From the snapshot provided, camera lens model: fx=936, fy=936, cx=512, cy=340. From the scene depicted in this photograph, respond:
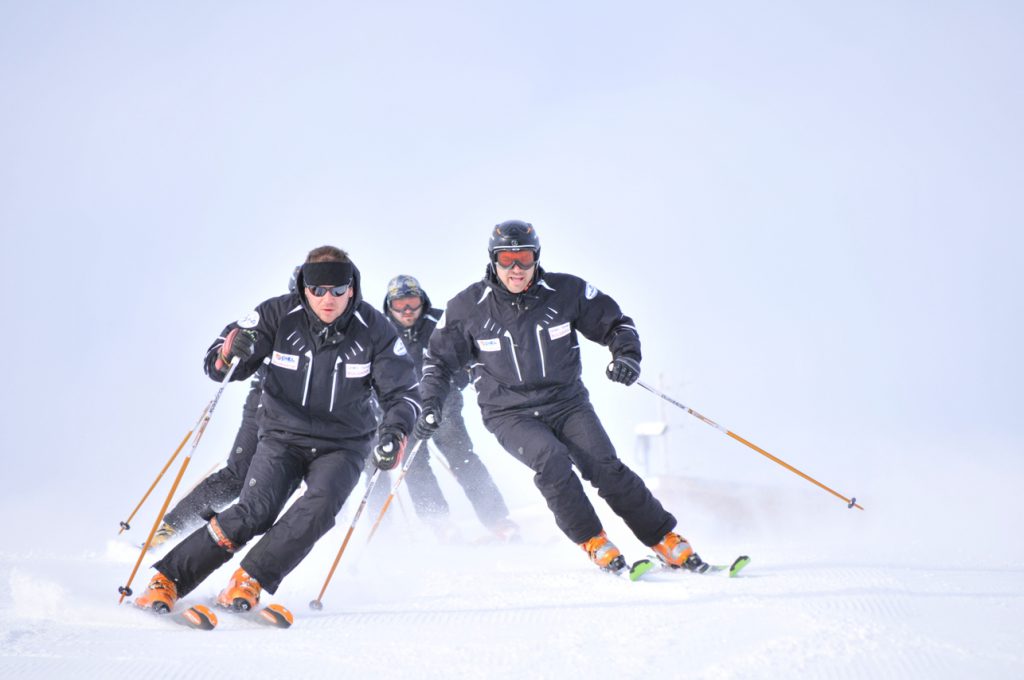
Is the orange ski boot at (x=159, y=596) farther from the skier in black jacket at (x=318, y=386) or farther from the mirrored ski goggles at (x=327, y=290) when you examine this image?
the mirrored ski goggles at (x=327, y=290)

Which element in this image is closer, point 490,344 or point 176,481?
point 176,481

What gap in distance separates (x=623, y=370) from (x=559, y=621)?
5.92 feet

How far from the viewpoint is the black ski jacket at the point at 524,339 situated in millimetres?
5250

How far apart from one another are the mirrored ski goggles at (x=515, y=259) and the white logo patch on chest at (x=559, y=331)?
370 millimetres

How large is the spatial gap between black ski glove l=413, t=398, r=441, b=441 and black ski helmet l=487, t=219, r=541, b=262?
2.89ft

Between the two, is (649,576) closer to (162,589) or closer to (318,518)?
(318,518)

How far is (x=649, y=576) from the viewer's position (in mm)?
4676

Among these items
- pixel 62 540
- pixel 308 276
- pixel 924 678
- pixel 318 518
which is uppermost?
pixel 308 276

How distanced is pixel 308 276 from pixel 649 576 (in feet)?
7.33

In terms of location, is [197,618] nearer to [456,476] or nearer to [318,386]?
[318,386]

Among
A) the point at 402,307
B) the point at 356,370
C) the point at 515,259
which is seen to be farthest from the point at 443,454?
the point at 356,370

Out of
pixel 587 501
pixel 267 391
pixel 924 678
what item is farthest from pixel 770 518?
pixel 924 678

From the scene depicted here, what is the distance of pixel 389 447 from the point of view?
Result: 4.42 metres

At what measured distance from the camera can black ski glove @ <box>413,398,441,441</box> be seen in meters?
5.11
